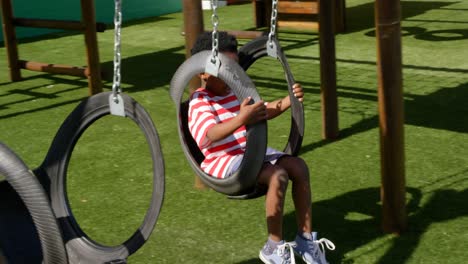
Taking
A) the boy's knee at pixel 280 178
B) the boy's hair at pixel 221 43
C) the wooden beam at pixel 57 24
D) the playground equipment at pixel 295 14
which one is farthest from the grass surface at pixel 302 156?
the boy's hair at pixel 221 43

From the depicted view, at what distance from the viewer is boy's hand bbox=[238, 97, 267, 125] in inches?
128

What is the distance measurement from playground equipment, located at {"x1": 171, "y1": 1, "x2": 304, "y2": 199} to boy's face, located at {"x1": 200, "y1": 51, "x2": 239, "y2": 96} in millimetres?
141

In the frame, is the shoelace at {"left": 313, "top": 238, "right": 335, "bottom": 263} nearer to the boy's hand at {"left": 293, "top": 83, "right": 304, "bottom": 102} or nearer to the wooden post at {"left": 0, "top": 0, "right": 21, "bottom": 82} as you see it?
the boy's hand at {"left": 293, "top": 83, "right": 304, "bottom": 102}

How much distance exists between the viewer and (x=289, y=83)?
3.67 metres

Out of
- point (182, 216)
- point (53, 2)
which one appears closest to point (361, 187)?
point (182, 216)

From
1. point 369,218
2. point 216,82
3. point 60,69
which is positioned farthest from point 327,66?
point 60,69

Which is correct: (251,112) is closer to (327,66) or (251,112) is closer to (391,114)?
(391,114)

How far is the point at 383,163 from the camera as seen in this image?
3910mm

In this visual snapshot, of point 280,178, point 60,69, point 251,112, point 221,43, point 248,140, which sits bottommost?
point 60,69

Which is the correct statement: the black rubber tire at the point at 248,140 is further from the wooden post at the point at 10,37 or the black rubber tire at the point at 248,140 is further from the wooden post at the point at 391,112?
the wooden post at the point at 10,37

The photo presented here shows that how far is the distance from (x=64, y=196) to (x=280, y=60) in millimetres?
1192

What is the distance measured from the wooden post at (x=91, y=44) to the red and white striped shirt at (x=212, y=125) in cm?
393

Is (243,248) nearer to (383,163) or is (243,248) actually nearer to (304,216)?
(304,216)

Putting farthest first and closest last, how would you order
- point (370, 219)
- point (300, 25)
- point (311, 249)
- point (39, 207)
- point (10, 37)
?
point (300, 25) → point (10, 37) → point (370, 219) → point (311, 249) → point (39, 207)
